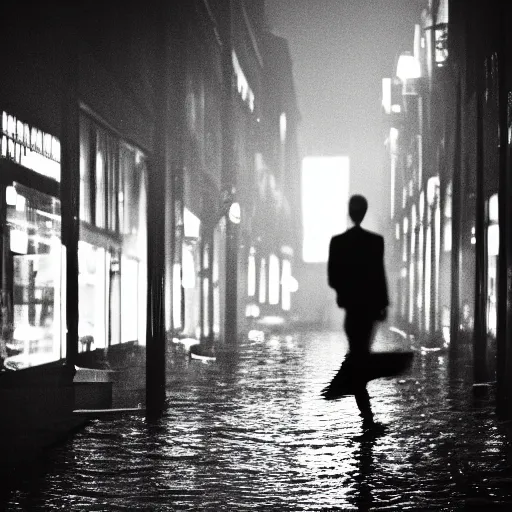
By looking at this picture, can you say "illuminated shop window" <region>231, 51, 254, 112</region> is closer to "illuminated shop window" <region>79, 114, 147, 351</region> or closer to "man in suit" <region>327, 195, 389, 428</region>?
"illuminated shop window" <region>79, 114, 147, 351</region>

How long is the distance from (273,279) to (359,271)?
7256 cm

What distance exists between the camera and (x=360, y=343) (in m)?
10.0

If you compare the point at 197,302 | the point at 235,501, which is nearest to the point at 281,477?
the point at 235,501

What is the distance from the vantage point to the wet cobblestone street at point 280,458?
6.56 meters

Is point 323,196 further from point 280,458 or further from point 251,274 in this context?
point 280,458

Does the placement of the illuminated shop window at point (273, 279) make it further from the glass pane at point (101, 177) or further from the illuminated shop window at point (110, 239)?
the glass pane at point (101, 177)

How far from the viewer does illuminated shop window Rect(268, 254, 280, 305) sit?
77812mm

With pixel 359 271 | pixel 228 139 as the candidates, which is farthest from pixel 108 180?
pixel 359 271

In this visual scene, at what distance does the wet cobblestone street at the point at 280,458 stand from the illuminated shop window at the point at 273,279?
63.9 meters

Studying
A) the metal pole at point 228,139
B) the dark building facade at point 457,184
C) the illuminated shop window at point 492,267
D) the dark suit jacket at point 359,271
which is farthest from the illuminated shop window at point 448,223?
the dark suit jacket at point 359,271

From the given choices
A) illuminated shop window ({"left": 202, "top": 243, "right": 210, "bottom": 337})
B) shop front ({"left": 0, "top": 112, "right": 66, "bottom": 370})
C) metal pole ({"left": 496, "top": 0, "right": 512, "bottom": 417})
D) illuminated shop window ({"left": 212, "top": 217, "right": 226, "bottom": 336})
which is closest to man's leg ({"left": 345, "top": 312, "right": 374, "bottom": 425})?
metal pole ({"left": 496, "top": 0, "right": 512, "bottom": 417})

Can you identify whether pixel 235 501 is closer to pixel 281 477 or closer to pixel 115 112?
pixel 281 477

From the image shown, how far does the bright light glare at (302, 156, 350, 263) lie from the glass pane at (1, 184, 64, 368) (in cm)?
14185

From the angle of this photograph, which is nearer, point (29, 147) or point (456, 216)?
point (29, 147)
